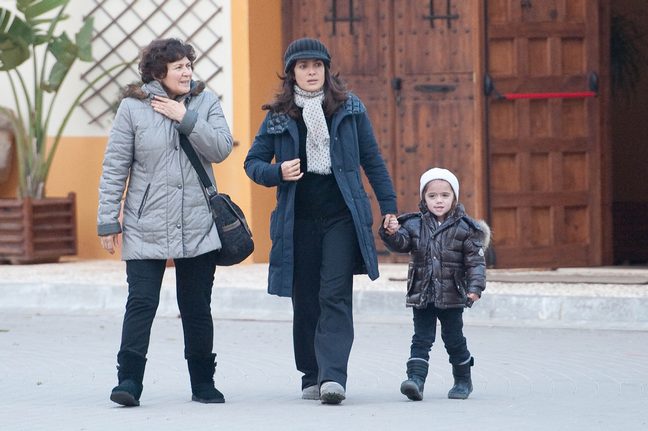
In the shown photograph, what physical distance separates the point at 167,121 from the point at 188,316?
2.90ft

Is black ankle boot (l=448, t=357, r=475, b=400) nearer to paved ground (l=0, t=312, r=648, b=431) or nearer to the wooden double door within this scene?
paved ground (l=0, t=312, r=648, b=431)

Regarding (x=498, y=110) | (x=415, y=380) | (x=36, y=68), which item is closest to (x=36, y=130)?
(x=36, y=68)

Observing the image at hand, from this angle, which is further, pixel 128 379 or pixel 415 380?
pixel 415 380

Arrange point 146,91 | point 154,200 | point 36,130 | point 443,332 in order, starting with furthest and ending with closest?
point 36,130
point 443,332
point 146,91
point 154,200

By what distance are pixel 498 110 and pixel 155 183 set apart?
6.89 meters

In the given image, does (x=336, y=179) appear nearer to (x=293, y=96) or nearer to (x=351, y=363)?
(x=293, y=96)

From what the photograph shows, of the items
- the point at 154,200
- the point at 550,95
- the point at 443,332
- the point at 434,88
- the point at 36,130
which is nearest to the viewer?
the point at 154,200

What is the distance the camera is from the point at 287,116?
786 cm

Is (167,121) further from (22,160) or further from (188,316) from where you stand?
(22,160)

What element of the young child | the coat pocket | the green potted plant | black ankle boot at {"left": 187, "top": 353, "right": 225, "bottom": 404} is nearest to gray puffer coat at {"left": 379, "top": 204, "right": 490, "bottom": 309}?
the young child

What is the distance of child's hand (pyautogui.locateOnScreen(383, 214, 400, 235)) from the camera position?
7.75 m

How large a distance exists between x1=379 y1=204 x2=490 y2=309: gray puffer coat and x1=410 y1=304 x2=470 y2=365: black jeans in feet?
0.29

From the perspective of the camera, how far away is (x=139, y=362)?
7.63 metres

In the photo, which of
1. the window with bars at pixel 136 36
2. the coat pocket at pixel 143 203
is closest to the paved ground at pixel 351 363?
the coat pocket at pixel 143 203
